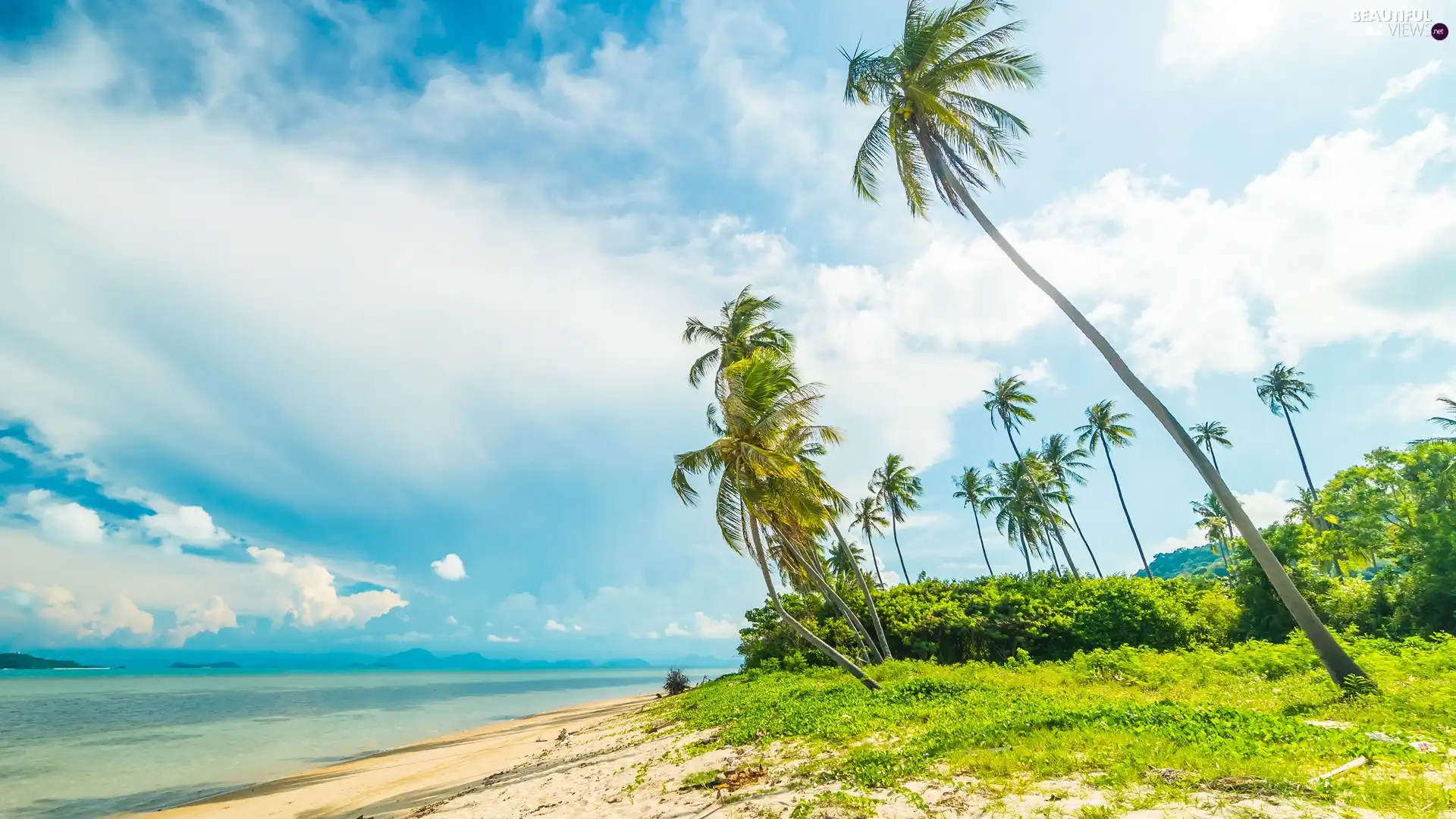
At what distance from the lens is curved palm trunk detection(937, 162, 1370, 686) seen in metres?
9.12

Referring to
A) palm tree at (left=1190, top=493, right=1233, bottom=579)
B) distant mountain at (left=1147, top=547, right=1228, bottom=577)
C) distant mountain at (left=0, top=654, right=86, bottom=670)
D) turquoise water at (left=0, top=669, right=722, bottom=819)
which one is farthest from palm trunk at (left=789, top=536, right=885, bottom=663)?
distant mountain at (left=0, top=654, right=86, bottom=670)

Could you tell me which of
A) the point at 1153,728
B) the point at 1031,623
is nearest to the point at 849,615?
the point at 1031,623

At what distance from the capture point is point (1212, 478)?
10.2 meters


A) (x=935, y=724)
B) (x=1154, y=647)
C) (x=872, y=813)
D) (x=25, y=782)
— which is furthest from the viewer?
(x=1154, y=647)

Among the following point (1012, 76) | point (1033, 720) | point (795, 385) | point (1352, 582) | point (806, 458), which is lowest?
point (1033, 720)

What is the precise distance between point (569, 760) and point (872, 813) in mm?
9076

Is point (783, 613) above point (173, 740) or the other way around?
above

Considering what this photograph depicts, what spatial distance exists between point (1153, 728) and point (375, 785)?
16.0 metres

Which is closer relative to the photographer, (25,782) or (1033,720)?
(1033,720)

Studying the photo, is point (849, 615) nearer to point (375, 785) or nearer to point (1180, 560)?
point (375, 785)

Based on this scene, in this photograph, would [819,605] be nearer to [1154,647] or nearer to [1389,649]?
[1154,647]

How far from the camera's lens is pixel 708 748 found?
962 cm

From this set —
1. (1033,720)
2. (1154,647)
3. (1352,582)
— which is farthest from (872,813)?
(1352,582)

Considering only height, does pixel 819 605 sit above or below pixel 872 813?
above
